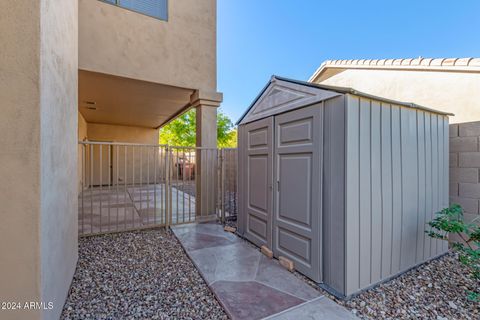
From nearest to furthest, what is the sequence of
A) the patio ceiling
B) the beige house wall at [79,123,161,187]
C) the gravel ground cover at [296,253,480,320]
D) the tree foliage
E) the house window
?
1. the gravel ground cover at [296,253,480,320]
2. the house window
3. the patio ceiling
4. the beige house wall at [79,123,161,187]
5. the tree foliage

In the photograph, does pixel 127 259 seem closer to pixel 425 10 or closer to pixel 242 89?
pixel 425 10

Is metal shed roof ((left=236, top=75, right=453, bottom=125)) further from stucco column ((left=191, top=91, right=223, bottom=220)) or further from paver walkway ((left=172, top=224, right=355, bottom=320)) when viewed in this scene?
paver walkway ((left=172, top=224, right=355, bottom=320))

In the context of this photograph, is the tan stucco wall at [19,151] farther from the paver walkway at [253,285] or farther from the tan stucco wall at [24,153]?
the paver walkway at [253,285]

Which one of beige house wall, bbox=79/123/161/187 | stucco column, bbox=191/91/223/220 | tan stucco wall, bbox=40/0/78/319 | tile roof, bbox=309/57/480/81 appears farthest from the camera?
beige house wall, bbox=79/123/161/187

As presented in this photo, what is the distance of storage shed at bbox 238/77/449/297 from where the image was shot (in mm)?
2281

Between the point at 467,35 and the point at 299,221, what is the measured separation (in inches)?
232

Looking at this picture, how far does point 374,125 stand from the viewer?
242 cm

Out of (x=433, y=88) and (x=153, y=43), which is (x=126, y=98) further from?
(x=433, y=88)

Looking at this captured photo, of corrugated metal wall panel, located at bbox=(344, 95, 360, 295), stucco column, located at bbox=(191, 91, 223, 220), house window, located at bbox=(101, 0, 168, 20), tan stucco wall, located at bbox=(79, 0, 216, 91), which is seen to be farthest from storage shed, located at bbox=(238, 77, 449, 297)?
house window, located at bbox=(101, 0, 168, 20)

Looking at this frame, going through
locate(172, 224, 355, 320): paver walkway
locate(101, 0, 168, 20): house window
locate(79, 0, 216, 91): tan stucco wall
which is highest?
locate(101, 0, 168, 20): house window

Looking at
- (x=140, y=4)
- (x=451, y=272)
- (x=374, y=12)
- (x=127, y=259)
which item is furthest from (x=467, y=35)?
(x=127, y=259)

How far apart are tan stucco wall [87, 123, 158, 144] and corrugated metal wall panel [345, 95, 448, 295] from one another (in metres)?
10.9

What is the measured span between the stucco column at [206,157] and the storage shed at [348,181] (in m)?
1.92

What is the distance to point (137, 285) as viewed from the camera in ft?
8.17
